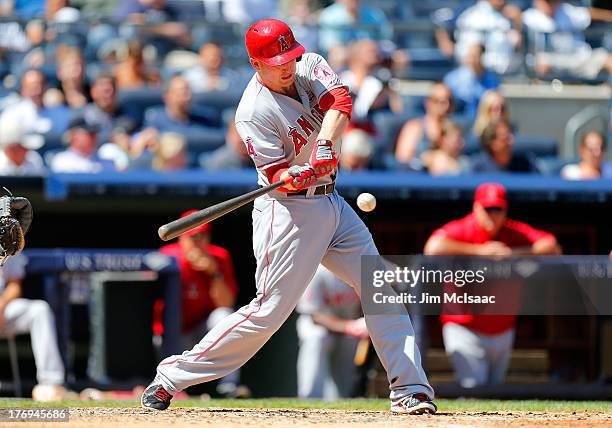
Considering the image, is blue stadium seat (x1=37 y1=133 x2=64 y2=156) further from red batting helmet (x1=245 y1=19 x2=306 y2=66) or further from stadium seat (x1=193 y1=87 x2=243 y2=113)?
red batting helmet (x1=245 y1=19 x2=306 y2=66)

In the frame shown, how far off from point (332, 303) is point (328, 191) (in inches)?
122

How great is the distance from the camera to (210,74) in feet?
33.4

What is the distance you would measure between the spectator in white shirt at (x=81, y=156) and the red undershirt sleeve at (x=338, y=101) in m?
3.89

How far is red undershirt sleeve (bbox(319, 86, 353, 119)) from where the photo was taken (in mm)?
5012

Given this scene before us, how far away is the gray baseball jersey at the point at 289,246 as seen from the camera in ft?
16.7

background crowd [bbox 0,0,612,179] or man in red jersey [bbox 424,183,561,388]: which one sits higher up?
background crowd [bbox 0,0,612,179]

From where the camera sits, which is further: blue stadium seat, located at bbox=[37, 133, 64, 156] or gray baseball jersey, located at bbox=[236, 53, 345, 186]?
blue stadium seat, located at bbox=[37, 133, 64, 156]

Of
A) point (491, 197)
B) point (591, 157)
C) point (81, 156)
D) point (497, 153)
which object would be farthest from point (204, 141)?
point (591, 157)

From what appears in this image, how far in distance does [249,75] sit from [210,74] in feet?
Answer: 1.27

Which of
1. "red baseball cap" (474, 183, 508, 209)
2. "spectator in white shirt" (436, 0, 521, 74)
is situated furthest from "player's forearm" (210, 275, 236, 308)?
"spectator in white shirt" (436, 0, 521, 74)

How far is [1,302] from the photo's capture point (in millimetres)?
7562

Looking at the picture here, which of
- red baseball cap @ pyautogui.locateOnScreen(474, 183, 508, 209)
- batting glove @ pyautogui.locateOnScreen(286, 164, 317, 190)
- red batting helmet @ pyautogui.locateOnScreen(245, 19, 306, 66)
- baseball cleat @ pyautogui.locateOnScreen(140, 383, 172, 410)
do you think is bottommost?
baseball cleat @ pyautogui.locateOnScreen(140, 383, 172, 410)

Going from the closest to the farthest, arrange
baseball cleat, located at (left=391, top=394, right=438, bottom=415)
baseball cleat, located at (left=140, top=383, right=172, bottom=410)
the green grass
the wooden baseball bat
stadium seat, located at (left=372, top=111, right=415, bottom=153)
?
the wooden baseball bat
baseball cleat, located at (left=391, top=394, right=438, bottom=415)
baseball cleat, located at (left=140, top=383, right=172, bottom=410)
the green grass
stadium seat, located at (left=372, top=111, right=415, bottom=153)

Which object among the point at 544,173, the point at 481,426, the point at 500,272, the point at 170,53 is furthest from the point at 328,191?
the point at 170,53
